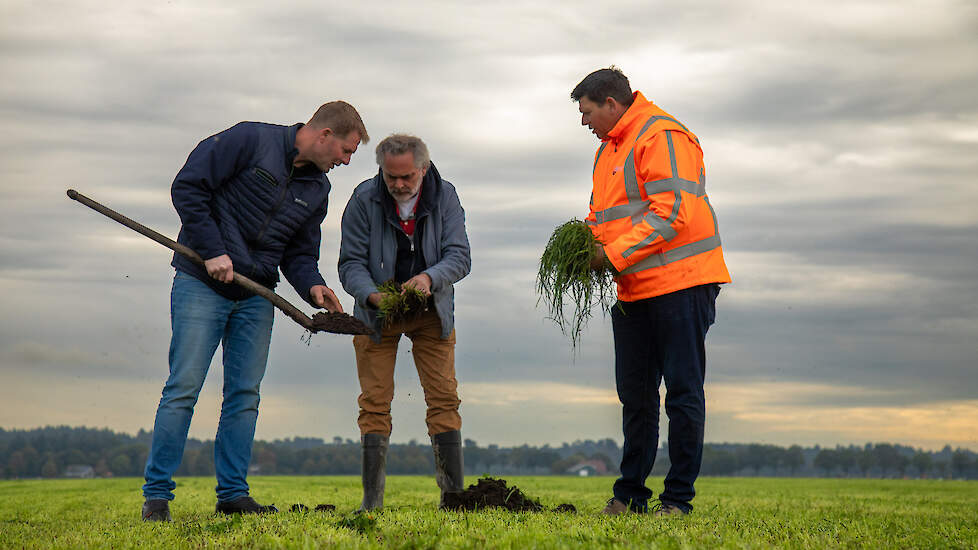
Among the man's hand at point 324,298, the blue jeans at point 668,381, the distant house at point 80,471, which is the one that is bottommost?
the distant house at point 80,471

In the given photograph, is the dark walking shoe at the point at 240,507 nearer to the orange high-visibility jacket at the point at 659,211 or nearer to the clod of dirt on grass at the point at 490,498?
the clod of dirt on grass at the point at 490,498

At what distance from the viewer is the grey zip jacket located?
684 centimetres

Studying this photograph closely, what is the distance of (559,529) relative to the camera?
16.3ft

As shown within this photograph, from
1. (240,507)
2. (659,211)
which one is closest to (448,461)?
(240,507)

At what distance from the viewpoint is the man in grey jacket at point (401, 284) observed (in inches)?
269

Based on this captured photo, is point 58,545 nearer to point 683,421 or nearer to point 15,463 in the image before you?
point 683,421

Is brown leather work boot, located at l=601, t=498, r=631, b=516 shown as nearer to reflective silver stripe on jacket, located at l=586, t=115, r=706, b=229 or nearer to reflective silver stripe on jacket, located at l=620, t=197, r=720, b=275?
reflective silver stripe on jacket, located at l=620, t=197, r=720, b=275

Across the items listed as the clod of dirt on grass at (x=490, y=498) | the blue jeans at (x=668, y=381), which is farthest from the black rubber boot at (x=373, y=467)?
the blue jeans at (x=668, y=381)

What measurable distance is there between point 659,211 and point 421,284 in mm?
1934

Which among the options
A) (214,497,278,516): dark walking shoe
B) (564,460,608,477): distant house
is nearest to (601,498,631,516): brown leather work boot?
(214,497,278,516): dark walking shoe

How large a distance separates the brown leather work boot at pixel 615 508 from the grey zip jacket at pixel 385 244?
6.20 ft

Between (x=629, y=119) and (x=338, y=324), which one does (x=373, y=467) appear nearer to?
(x=338, y=324)

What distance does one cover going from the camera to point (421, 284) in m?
6.56

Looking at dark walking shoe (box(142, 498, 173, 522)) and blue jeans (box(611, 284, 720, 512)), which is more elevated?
blue jeans (box(611, 284, 720, 512))
